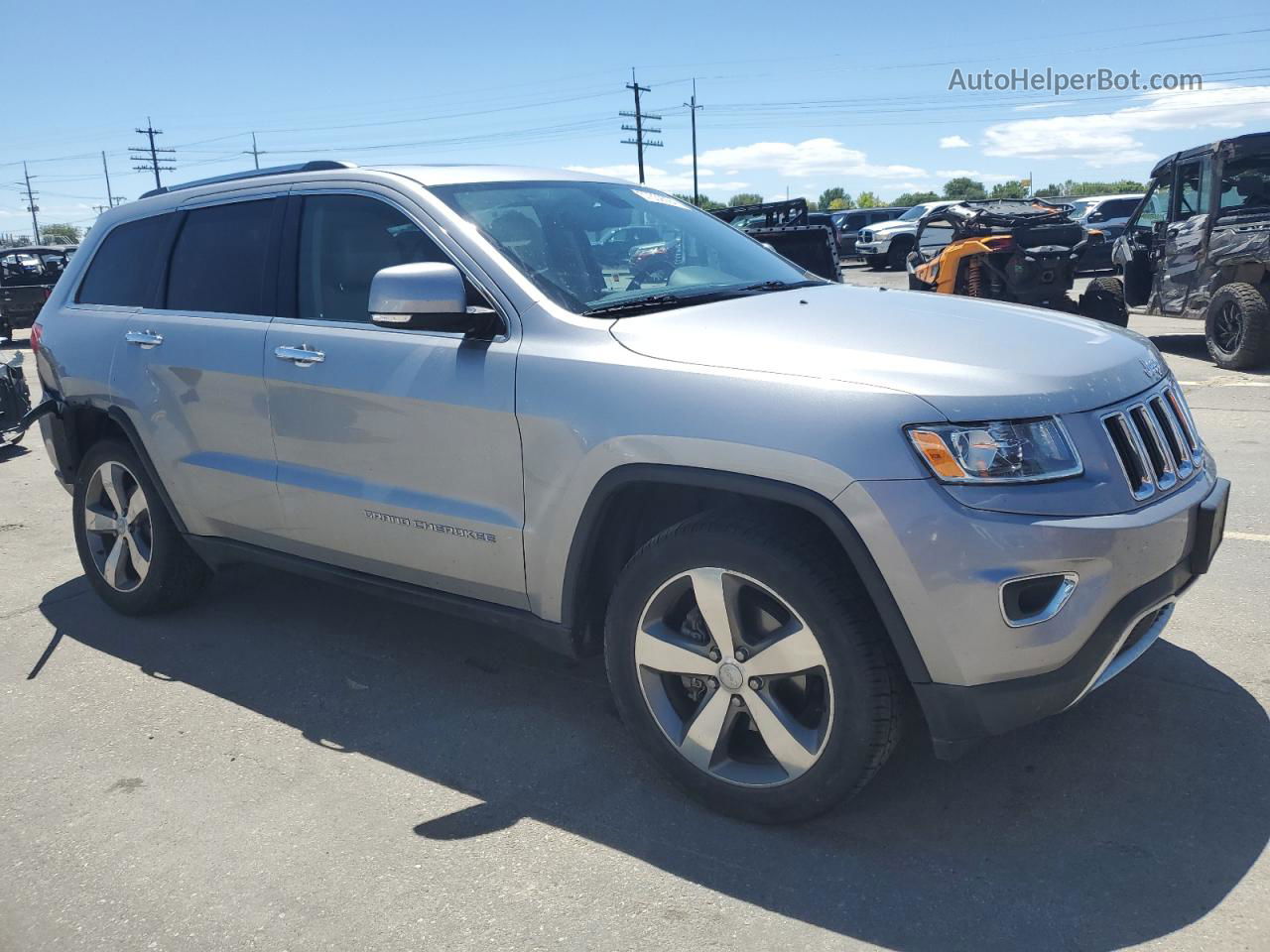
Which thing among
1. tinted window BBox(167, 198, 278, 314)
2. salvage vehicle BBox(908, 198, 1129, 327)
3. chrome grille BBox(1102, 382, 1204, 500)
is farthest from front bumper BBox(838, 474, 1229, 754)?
salvage vehicle BBox(908, 198, 1129, 327)

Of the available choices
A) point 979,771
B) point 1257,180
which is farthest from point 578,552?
point 1257,180

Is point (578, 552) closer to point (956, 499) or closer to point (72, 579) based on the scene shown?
point (956, 499)

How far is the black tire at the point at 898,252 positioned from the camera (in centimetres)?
3020

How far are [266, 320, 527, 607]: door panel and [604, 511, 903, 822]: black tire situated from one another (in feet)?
1.63

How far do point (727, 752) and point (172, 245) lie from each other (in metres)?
3.15

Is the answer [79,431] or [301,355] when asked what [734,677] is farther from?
[79,431]

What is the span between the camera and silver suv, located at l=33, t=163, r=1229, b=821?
2.60 m

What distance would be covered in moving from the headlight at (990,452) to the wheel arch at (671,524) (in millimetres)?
262

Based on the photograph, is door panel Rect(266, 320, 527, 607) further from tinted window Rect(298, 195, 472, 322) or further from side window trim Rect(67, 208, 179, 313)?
side window trim Rect(67, 208, 179, 313)

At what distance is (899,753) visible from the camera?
11.0 ft

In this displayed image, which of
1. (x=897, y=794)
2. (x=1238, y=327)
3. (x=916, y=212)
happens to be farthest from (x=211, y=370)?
(x=916, y=212)

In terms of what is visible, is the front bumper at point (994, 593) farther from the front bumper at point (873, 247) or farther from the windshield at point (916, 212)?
the windshield at point (916, 212)

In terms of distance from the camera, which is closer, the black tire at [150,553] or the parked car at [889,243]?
the black tire at [150,553]

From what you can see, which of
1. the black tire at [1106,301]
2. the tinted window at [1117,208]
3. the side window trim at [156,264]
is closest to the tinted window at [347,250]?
the side window trim at [156,264]
